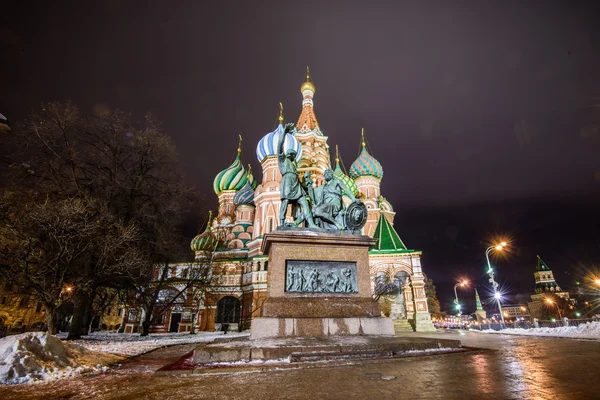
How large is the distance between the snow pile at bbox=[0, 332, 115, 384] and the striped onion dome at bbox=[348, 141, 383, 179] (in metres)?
42.1

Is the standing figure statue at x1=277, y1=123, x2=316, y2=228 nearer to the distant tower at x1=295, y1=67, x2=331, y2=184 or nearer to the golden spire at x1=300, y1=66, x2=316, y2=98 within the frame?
the distant tower at x1=295, y1=67, x2=331, y2=184

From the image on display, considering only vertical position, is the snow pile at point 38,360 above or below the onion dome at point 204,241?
below

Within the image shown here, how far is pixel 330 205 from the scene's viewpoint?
28.0 ft

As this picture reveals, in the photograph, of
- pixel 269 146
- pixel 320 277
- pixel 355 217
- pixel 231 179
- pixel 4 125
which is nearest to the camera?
pixel 320 277

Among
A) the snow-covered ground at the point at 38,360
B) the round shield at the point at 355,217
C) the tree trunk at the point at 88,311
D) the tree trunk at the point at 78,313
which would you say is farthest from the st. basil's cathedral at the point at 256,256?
the snow-covered ground at the point at 38,360

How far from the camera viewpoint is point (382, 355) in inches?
197

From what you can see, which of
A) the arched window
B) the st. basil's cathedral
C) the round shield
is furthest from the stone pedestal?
the arched window

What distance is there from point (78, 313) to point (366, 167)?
38.2 m

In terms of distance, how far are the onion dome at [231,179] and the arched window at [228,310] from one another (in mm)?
18776

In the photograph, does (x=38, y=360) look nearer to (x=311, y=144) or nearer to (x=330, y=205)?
(x=330, y=205)

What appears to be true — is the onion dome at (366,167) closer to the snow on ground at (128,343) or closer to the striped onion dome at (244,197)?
the striped onion dome at (244,197)

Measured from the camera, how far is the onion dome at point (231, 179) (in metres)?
44.6

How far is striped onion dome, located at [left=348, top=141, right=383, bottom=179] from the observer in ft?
147

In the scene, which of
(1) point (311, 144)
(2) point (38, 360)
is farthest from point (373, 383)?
(1) point (311, 144)
